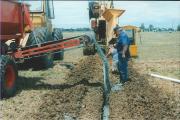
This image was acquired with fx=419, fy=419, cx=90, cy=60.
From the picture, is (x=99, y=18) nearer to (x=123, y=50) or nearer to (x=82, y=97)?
(x=123, y=50)

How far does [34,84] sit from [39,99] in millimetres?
2212

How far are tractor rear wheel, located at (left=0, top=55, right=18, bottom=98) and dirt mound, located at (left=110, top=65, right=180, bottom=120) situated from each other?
2.43 metres

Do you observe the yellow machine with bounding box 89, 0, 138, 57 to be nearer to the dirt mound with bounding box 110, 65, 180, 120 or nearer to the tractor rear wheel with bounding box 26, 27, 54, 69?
the tractor rear wheel with bounding box 26, 27, 54, 69

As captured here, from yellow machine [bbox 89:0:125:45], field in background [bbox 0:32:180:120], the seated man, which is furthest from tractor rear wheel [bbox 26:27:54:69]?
yellow machine [bbox 89:0:125:45]

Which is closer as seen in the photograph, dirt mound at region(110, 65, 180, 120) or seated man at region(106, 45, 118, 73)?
dirt mound at region(110, 65, 180, 120)

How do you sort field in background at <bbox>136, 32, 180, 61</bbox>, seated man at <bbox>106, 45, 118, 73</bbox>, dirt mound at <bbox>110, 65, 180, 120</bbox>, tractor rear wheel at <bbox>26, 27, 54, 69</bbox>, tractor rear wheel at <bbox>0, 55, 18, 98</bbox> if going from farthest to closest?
field in background at <bbox>136, 32, 180, 61</bbox> < seated man at <bbox>106, 45, 118, 73</bbox> < tractor rear wheel at <bbox>26, 27, 54, 69</bbox> < tractor rear wheel at <bbox>0, 55, 18, 98</bbox> < dirt mound at <bbox>110, 65, 180, 120</bbox>

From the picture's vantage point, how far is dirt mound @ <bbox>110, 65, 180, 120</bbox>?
8031mm

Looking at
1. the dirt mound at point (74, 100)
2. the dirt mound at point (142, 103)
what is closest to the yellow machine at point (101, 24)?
the dirt mound at point (74, 100)

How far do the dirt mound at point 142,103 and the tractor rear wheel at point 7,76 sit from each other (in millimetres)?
2432

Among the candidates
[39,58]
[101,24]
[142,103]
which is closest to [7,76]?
[142,103]

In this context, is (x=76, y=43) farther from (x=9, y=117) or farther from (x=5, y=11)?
(x=9, y=117)

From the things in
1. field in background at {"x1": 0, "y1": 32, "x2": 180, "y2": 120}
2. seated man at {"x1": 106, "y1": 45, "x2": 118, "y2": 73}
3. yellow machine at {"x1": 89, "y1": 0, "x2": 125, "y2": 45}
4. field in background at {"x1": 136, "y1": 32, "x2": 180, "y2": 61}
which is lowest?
field in background at {"x1": 136, "y1": 32, "x2": 180, "y2": 61}

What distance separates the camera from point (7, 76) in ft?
33.3

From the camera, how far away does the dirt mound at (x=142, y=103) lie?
8031 mm
